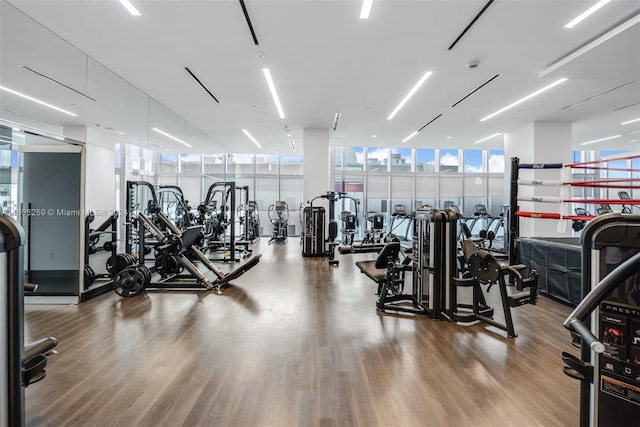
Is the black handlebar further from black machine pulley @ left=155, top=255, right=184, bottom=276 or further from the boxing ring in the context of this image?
black machine pulley @ left=155, top=255, right=184, bottom=276

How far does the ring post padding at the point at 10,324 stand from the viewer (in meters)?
1.32

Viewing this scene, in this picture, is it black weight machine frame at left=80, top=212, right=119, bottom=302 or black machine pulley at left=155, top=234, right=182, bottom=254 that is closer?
black weight machine frame at left=80, top=212, right=119, bottom=302

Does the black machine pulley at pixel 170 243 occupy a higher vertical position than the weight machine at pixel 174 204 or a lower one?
lower

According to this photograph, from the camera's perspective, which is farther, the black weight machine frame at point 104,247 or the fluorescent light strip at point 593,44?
the black weight machine frame at point 104,247

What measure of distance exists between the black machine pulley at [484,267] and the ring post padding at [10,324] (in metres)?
3.54

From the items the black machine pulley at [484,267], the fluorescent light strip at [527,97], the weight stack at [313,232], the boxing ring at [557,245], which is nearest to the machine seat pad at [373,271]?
the black machine pulley at [484,267]

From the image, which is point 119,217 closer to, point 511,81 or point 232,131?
point 232,131

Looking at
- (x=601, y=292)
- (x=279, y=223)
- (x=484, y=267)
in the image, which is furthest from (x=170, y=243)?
(x=279, y=223)

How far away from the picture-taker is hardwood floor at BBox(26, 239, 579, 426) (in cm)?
191

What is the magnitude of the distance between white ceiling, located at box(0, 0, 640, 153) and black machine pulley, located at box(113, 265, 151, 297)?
2.15m

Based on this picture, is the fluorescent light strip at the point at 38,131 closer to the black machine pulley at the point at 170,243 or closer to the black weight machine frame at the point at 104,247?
the black weight machine frame at the point at 104,247

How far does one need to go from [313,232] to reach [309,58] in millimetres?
4538

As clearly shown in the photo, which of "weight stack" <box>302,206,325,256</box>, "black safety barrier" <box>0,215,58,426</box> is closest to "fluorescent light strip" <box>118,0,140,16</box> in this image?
"black safety barrier" <box>0,215,58,426</box>

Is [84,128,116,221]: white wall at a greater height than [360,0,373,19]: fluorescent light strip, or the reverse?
[360,0,373,19]: fluorescent light strip
